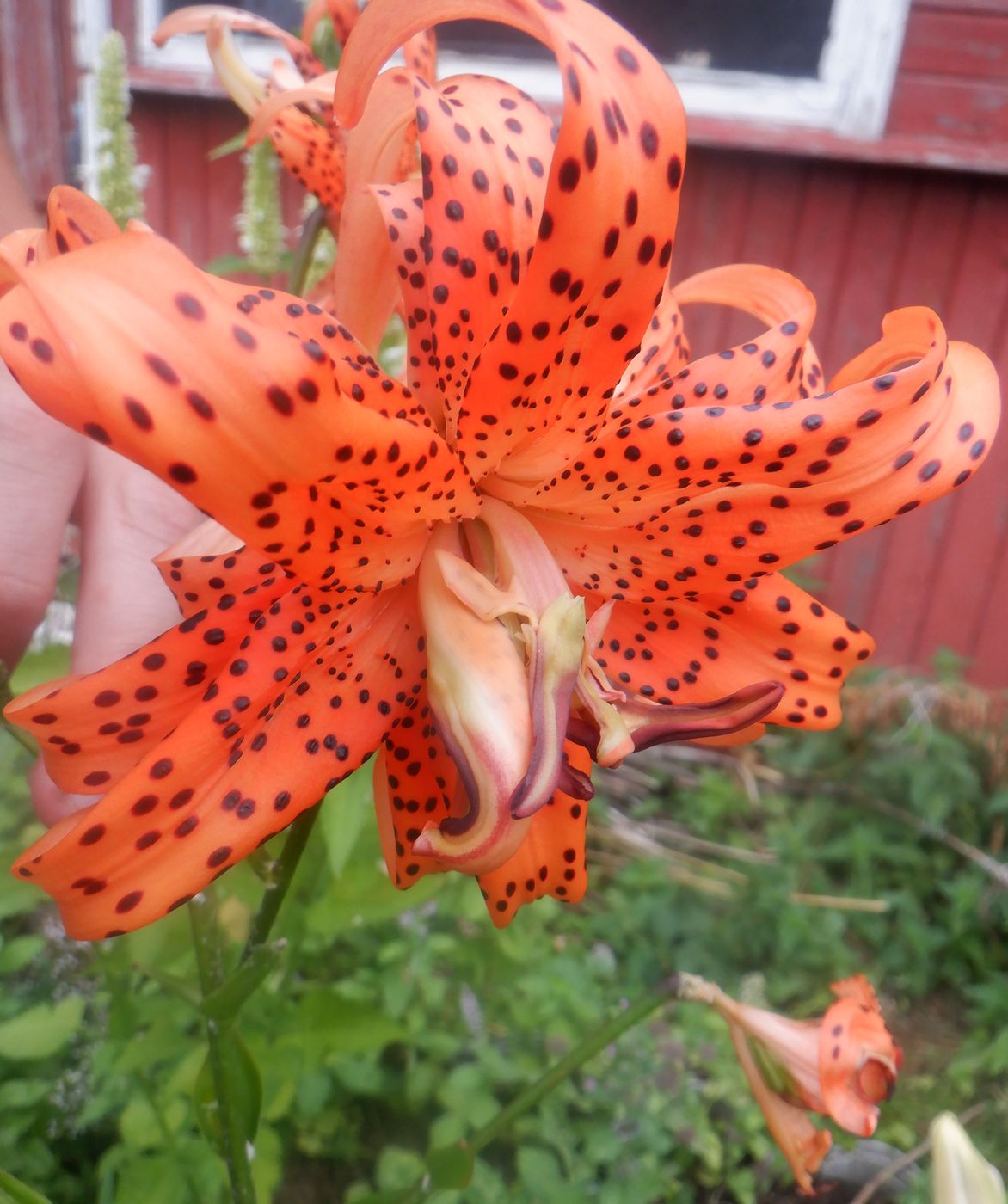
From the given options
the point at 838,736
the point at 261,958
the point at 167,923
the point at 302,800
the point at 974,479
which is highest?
the point at 302,800

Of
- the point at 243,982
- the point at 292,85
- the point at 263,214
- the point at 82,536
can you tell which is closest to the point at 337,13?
the point at 292,85

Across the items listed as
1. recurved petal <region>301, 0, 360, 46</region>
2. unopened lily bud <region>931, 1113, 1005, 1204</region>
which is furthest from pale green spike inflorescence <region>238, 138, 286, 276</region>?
unopened lily bud <region>931, 1113, 1005, 1204</region>

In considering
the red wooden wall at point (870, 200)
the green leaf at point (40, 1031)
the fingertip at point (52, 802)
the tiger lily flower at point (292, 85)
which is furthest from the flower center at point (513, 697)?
the red wooden wall at point (870, 200)

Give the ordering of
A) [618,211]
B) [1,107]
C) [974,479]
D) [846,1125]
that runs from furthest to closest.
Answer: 1. [974,479]
2. [1,107]
3. [846,1125]
4. [618,211]

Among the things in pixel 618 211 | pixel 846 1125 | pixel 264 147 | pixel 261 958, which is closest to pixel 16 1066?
pixel 261 958

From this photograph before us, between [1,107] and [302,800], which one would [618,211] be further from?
[1,107]

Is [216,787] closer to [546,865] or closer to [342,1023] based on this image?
[546,865]
